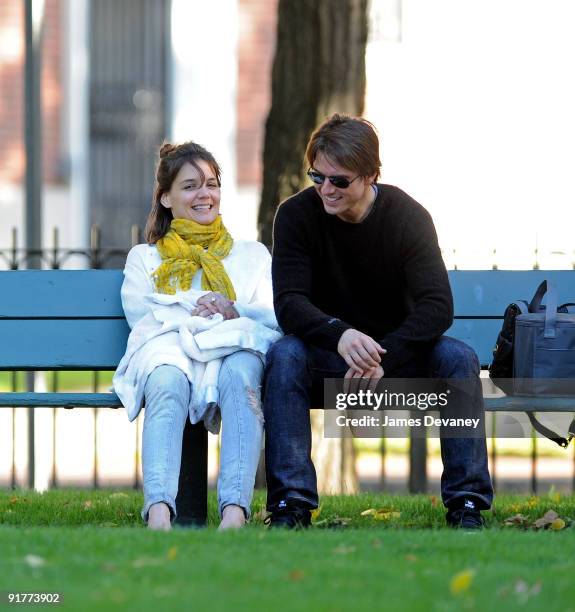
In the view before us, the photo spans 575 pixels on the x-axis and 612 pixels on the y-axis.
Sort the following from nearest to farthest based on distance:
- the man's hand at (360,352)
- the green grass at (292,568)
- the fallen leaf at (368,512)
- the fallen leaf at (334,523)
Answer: the green grass at (292,568), the man's hand at (360,352), the fallen leaf at (334,523), the fallen leaf at (368,512)

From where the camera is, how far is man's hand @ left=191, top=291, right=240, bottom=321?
5.12 meters

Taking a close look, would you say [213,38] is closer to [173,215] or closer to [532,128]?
[532,128]

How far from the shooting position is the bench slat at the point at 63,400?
5.02m

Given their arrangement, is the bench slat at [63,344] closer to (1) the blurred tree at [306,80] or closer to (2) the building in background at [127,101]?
(1) the blurred tree at [306,80]

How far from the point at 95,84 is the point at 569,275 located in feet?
38.2

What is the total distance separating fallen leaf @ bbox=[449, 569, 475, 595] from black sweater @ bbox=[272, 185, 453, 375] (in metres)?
1.46

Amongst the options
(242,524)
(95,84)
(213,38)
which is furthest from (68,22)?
(242,524)

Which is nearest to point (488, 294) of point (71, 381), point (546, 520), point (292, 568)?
point (546, 520)

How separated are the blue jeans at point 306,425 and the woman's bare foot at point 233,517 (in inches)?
4.0

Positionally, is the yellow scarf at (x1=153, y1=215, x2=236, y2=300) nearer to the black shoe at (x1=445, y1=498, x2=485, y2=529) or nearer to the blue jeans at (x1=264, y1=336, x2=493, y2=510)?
the blue jeans at (x1=264, y1=336, x2=493, y2=510)

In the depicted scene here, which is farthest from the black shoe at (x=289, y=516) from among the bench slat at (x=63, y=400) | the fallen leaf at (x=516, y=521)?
the fallen leaf at (x=516, y=521)

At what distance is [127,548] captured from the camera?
12.7ft

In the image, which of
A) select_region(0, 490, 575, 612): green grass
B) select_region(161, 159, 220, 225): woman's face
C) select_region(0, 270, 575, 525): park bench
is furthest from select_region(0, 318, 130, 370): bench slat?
select_region(0, 490, 575, 612): green grass

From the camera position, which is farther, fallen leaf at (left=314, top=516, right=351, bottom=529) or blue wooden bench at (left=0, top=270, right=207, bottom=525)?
blue wooden bench at (left=0, top=270, right=207, bottom=525)
